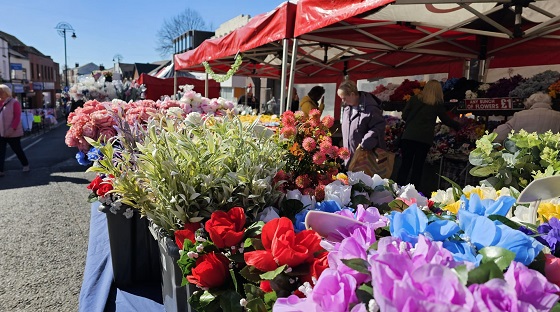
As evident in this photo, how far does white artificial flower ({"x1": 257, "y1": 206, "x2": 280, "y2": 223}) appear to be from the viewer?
1.23m

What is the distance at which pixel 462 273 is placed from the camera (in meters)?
0.61

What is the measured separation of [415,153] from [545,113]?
4.27 feet

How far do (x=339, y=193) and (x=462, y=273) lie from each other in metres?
0.77

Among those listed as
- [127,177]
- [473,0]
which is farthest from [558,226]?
[473,0]

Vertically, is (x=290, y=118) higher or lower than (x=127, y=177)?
higher

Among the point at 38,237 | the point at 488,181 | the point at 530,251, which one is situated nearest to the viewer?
the point at 530,251

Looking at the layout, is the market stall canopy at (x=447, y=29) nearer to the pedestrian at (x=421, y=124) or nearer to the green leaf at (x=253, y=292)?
the pedestrian at (x=421, y=124)

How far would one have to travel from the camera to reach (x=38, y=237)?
3582mm

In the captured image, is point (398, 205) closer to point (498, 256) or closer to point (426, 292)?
point (498, 256)

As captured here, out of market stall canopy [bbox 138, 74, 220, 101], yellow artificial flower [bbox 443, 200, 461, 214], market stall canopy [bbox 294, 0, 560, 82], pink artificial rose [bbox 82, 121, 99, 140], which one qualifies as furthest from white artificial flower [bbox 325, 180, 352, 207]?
market stall canopy [bbox 138, 74, 220, 101]

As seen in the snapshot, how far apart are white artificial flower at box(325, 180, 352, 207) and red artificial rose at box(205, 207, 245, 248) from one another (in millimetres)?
374

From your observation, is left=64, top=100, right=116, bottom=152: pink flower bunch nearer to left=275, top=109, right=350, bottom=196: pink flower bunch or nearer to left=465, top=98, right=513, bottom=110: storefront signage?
left=275, top=109, right=350, bottom=196: pink flower bunch

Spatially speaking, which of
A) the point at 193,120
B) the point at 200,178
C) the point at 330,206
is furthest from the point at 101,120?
the point at 330,206

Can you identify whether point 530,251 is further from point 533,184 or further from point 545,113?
point 545,113
